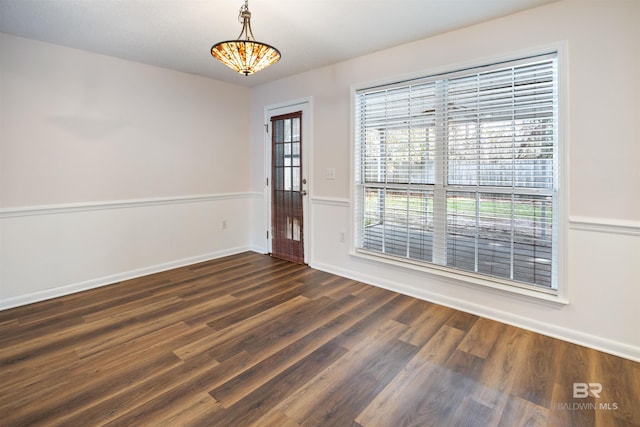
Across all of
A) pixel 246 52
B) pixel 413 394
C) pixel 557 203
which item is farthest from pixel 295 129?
pixel 413 394

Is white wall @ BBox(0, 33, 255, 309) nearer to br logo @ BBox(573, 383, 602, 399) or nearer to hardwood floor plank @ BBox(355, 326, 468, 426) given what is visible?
hardwood floor plank @ BBox(355, 326, 468, 426)

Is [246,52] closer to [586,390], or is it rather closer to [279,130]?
[279,130]

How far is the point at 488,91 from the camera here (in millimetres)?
2748

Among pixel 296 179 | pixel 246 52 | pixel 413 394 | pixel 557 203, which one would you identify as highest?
pixel 246 52

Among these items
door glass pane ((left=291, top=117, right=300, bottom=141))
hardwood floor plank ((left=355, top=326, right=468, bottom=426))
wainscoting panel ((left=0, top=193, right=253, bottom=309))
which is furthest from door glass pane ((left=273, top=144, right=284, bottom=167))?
hardwood floor plank ((left=355, top=326, right=468, bottom=426))

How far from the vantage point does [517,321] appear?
266cm

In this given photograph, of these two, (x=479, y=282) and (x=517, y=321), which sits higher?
(x=479, y=282)

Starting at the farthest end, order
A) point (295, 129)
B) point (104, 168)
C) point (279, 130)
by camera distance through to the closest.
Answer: point (279, 130) < point (295, 129) < point (104, 168)

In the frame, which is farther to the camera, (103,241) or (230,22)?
(103,241)

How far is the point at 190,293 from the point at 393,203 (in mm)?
2285

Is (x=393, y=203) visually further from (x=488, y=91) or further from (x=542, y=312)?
(x=542, y=312)

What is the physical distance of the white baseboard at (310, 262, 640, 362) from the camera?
7.42ft

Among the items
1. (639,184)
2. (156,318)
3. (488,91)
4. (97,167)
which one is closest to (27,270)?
(97,167)

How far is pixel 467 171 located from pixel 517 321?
130 cm
